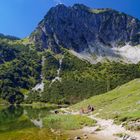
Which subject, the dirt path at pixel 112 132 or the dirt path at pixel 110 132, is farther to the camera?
the dirt path at pixel 110 132

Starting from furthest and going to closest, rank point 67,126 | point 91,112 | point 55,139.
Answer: point 91,112 < point 67,126 < point 55,139

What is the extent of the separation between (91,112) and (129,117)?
38145mm

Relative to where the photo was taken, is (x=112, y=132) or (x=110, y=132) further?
(x=110, y=132)

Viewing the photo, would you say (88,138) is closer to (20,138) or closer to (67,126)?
(20,138)

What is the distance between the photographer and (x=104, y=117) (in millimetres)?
85688

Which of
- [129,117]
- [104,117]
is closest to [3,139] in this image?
[129,117]

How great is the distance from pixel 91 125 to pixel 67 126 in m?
5.42

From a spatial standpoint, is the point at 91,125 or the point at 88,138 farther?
the point at 91,125

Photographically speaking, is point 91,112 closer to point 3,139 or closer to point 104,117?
point 104,117

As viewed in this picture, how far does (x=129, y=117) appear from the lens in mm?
69562

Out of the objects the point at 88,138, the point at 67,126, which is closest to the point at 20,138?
the point at 88,138

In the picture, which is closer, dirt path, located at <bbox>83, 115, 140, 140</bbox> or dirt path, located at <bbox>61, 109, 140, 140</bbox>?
dirt path, located at <bbox>83, 115, 140, 140</bbox>

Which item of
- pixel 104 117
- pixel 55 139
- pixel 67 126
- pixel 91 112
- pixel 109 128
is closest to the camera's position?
pixel 55 139

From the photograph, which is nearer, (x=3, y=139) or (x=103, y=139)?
(x=103, y=139)
